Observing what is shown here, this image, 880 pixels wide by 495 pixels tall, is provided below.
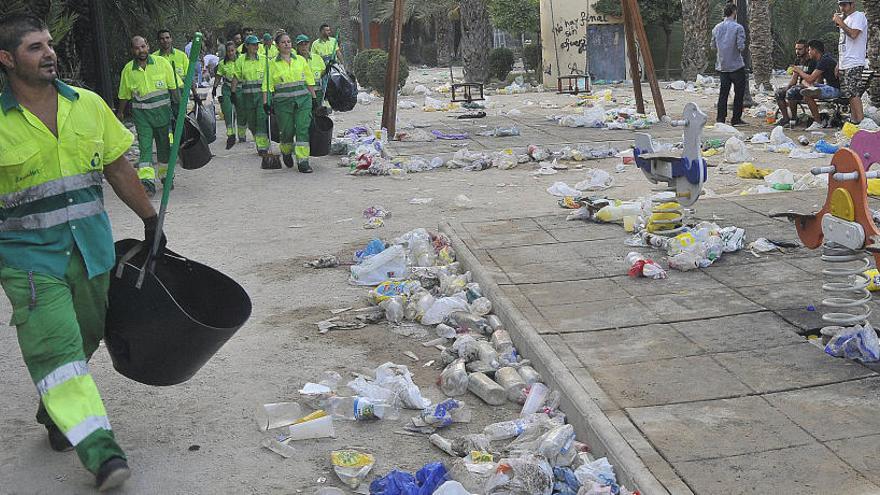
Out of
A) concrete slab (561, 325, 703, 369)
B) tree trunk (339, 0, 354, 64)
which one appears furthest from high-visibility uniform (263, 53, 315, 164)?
tree trunk (339, 0, 354, 64)

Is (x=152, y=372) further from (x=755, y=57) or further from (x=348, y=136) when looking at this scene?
(x=755, y=57)

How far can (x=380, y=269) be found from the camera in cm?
707

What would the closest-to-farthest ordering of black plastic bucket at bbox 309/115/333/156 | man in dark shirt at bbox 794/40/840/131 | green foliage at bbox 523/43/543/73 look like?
black plastic bucket at bbox 309/115/333/156
man in dark shirt at bbox 794/40/840/131
green foliage at bbox 523/43/543/73

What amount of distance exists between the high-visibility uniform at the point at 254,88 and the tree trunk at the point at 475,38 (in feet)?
48.7

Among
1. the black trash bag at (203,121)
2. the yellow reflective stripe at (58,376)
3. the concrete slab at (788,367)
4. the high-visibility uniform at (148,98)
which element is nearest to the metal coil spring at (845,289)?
the concrete slab at (788,367)

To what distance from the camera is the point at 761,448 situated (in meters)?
3.71

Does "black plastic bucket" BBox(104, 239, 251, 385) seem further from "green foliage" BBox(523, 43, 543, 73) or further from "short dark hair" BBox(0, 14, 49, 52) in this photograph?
"green foliage" BBox(523, 43, 543, 73)

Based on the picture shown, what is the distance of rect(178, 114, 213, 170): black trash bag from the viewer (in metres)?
10.6

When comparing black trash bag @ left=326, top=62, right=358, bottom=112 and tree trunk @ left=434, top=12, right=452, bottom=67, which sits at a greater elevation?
tree trunk @ left=434, top=12, right=452, bottom=67

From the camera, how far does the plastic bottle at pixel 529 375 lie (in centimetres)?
482

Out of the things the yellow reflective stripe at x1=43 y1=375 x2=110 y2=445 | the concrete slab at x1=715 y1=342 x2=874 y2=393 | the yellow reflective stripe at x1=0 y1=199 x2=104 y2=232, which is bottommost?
the concrete slab at x1=715 y1=342 x2=874 y2=393

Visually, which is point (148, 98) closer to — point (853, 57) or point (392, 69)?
point (392, 69)

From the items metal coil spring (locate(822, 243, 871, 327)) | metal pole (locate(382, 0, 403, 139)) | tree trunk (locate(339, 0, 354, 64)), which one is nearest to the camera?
metal coil spring (locate(822, 243, 871, 327))

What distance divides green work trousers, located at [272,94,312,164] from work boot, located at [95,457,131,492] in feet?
29.0
